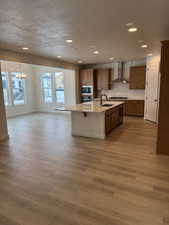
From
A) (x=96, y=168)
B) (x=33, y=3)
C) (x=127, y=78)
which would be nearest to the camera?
(x=33, y=3)

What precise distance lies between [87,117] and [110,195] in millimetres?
2749

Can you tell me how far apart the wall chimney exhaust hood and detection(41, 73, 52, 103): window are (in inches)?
147

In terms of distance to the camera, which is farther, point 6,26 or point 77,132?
point 77,132

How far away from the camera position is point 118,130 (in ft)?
18.2

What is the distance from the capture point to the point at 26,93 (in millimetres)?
9164

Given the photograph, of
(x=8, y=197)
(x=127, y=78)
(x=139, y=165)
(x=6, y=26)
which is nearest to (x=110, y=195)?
(x=139, y=165)

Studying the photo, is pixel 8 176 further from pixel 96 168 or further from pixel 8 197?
pixel 96 168

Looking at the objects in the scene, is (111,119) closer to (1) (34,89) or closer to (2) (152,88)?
(2) (152,88)

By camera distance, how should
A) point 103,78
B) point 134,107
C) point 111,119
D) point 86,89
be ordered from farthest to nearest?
point 86,89 < point 103,78 < point 134,107 < point 111,119

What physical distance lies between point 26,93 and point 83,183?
25.3 ft

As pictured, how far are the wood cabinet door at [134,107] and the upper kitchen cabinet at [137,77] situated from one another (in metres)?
0.72

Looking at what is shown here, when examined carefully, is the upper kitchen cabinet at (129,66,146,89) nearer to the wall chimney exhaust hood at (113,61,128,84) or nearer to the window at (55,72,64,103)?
the wall chimney exhaust hood at (113,61,128,84)

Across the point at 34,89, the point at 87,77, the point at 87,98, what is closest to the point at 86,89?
the point at 87,98

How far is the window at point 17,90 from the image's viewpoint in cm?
847
